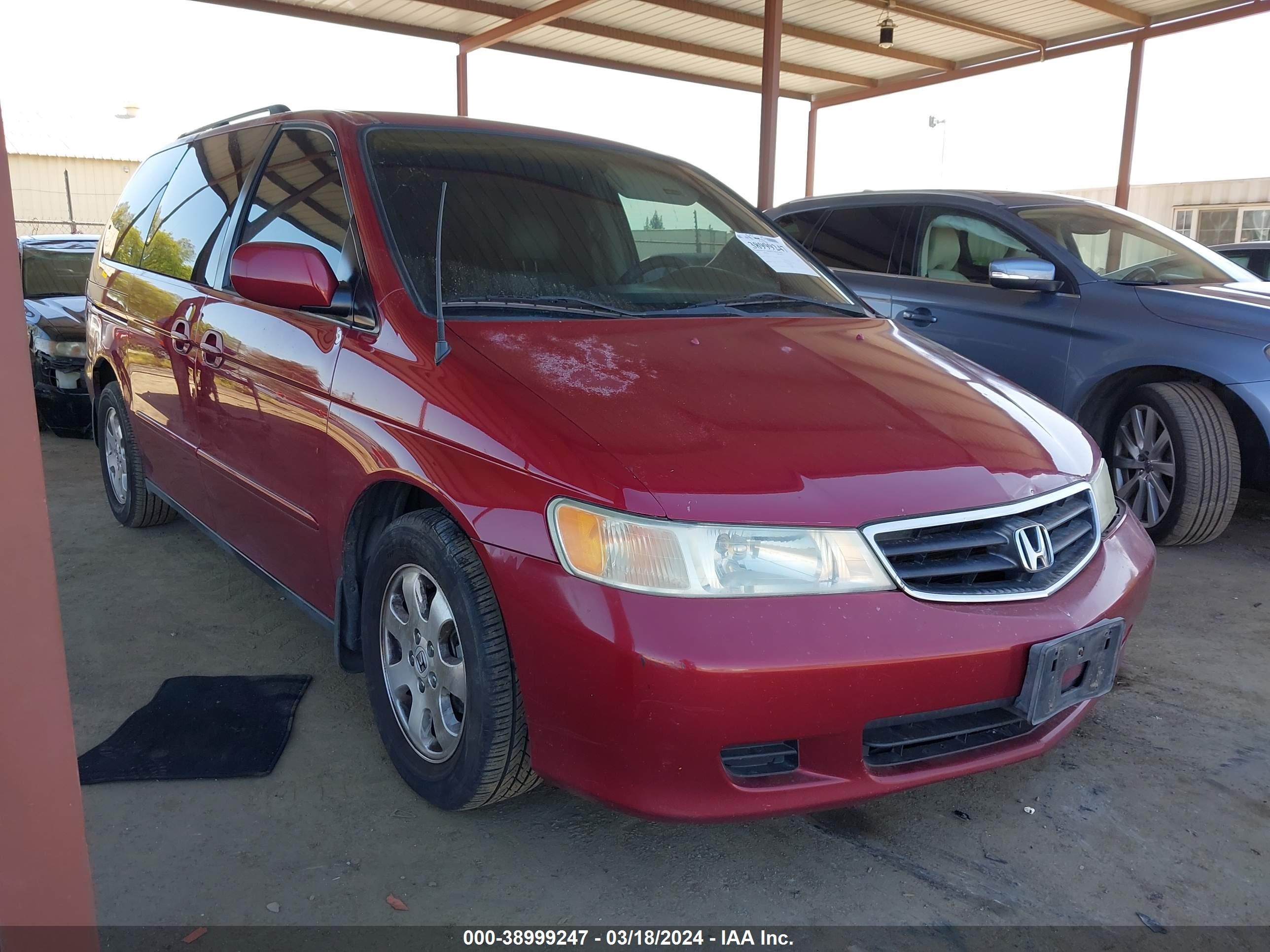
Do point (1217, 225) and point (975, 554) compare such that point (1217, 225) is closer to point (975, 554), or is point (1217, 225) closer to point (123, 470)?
point (123, 470)

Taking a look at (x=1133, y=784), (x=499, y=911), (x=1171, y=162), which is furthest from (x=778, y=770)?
(x=1171, y=162)

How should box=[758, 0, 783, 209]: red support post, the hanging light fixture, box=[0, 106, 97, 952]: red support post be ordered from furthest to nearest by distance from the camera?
1. the hanging light fixture
2. box=[758, 0, 783, 209]: red support post
3. box=[0, 106, 97, 952]: red support post

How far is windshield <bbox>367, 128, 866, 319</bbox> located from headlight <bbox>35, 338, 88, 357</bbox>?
14.8ft

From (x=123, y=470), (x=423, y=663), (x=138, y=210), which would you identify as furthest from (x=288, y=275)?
(x=123, y=470)

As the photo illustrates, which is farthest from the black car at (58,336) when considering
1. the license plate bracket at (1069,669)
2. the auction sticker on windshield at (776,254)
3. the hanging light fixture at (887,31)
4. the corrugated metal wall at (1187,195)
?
the corrugated metal wall at (1187,195)

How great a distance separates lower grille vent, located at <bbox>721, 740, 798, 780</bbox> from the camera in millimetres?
1874

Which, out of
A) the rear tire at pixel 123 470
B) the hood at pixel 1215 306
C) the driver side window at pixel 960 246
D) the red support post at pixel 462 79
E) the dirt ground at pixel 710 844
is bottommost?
the dirt ground at pixel 710 844

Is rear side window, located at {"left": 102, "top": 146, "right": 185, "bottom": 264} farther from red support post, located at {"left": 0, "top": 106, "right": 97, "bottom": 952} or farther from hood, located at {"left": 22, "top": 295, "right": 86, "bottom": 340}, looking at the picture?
red support post, located at {"left": 0, "top": 106, "right": 97, "bottom": 952}

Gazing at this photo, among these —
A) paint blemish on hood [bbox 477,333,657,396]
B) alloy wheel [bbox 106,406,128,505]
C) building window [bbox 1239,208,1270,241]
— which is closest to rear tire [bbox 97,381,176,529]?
alloy wheel [bbox 106,406,128,505]

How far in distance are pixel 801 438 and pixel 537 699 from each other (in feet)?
2.47

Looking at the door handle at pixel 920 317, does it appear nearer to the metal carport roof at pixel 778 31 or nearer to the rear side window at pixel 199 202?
the rear side window at pixel 199 202

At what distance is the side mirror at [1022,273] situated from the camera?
4.43 metres

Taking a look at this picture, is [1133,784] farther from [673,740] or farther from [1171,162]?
[1171,162]

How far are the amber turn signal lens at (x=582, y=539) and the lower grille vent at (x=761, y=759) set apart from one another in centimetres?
43
